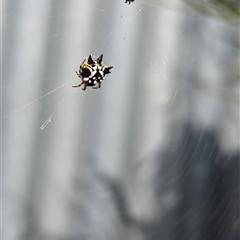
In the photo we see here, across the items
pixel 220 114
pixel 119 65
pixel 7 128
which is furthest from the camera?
pixel 220 114

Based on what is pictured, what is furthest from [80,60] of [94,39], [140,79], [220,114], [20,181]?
[220,114]

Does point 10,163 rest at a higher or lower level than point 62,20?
lower

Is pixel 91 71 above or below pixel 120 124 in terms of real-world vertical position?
above

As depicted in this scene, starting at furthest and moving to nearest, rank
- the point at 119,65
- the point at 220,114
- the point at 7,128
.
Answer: the point at 220,114
the point at 119,65
the point at 7,128

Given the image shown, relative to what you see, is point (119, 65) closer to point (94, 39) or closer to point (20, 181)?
point (94, 39)
